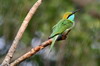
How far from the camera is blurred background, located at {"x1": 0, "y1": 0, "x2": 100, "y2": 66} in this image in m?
3.28

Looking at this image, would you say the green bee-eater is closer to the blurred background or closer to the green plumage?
the green plumage

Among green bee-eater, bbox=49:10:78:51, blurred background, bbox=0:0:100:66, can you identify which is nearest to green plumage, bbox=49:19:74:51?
green bee-eater, bbox=49:10:78:51

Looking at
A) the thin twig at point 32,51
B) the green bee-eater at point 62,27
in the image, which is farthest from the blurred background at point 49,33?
the thin twig at point 32,51

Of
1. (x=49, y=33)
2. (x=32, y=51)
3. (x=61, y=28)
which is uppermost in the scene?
(x=49, y=33)

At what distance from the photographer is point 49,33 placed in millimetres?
3461

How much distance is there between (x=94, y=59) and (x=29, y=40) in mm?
669

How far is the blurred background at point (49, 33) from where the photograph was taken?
3284 millimetres

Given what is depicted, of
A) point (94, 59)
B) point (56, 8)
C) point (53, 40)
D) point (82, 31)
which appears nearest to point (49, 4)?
point (56, 8)

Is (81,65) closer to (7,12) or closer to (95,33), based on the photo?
(95,33)

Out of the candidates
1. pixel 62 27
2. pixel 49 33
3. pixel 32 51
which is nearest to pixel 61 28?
pixel 62 27

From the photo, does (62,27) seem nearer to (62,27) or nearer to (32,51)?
(62,27)

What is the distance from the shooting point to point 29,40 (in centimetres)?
342

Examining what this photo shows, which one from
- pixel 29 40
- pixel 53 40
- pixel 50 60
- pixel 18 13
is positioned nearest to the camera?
pixel 53 40

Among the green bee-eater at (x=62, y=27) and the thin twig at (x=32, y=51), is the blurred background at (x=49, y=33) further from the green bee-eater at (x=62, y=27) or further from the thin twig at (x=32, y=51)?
the thin twig at (x=32, y=51)
